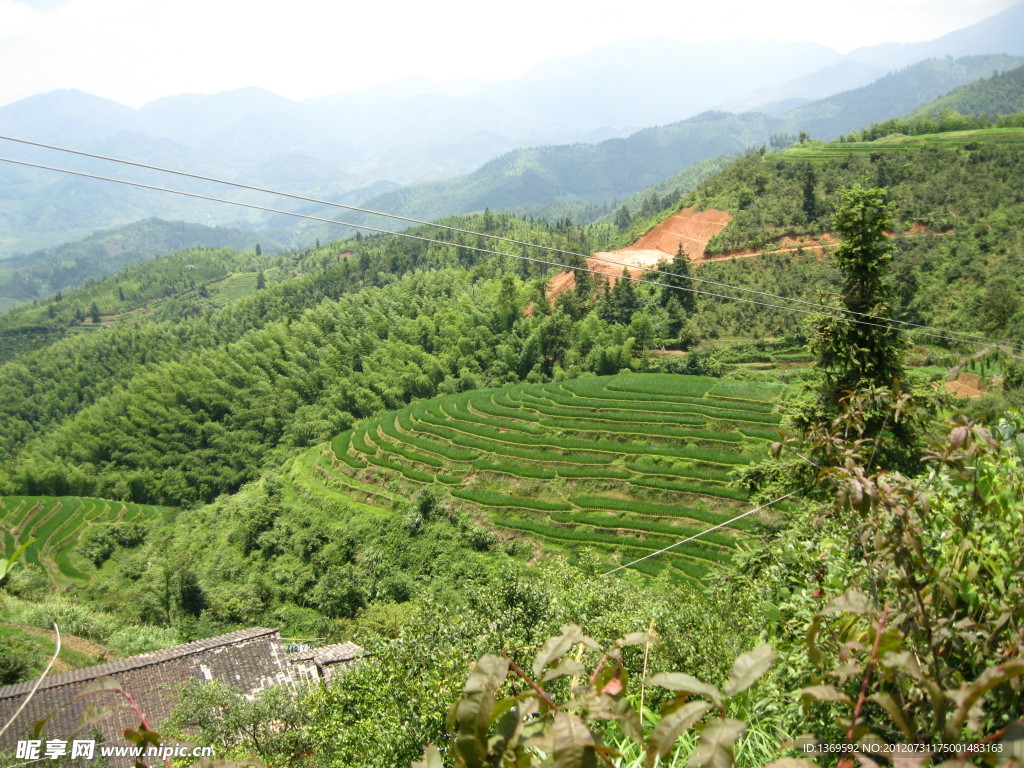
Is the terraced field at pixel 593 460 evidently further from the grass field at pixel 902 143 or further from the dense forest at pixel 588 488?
the grass field at pixel 902 143

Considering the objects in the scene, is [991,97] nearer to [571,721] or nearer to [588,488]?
[588,488]

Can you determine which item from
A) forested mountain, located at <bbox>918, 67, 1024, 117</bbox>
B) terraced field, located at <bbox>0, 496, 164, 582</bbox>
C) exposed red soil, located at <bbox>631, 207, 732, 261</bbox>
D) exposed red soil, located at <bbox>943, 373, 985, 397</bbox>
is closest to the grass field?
exposed red soil, located at <bbox>631, 207, 732, 261</bbox>

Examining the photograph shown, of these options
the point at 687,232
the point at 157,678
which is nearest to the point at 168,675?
the point at 157,678

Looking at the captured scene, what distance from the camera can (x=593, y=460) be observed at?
36.0 meters

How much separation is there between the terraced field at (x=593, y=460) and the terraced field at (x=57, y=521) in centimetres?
1789

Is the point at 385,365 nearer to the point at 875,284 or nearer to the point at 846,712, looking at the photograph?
the point at 875,284

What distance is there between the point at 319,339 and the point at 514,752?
71740 millimetres

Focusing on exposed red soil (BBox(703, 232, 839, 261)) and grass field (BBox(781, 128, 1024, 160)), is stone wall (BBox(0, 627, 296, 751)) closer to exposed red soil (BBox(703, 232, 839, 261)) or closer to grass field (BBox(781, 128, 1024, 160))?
exposed red soil (BBox(703, 232, 839, 261))

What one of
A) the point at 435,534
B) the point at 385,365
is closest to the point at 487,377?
the point at 385,365

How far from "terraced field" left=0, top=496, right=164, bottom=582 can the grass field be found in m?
71.8

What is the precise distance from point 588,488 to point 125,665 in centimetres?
2189

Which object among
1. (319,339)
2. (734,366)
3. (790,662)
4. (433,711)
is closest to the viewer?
(790,662)

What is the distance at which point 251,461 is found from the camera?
195 ft

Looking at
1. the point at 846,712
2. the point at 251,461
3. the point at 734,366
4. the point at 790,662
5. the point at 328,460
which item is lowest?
the point at 251,461
